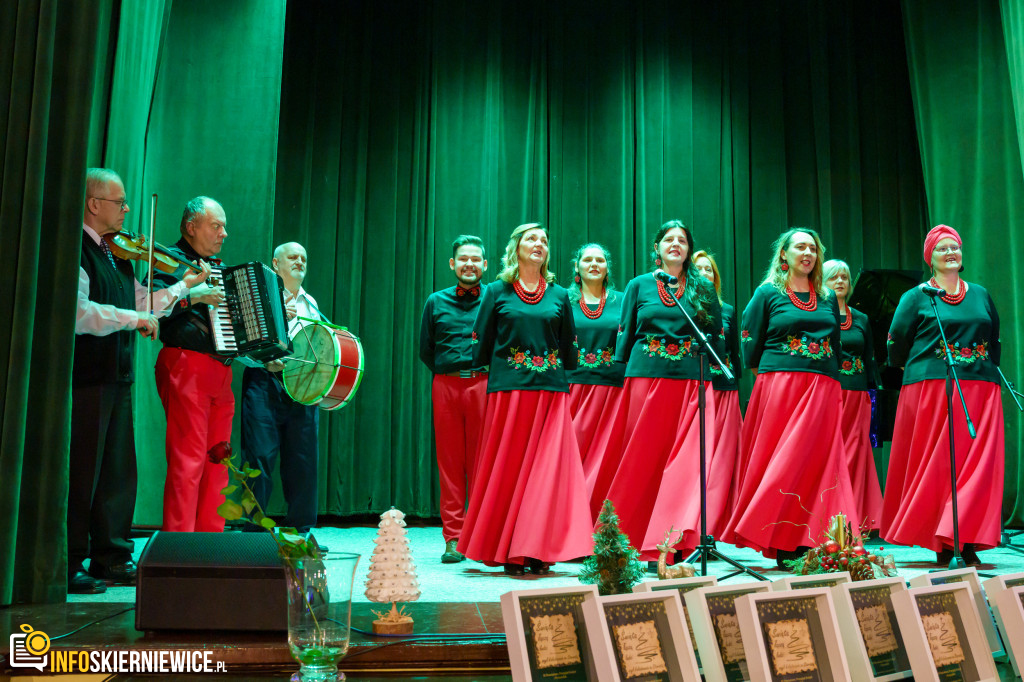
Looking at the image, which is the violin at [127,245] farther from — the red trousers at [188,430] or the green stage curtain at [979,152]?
the green stage curtain at [979,152]

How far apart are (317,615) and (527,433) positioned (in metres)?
2.32

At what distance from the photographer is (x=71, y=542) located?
314 centimetres

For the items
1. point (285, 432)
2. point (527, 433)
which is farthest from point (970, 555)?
point (285, 432)

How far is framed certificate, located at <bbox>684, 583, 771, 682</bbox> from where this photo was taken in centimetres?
170

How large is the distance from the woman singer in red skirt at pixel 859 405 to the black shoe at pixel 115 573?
365cm

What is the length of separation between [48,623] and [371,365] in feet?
14.5

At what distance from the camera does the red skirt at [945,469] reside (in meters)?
4.24

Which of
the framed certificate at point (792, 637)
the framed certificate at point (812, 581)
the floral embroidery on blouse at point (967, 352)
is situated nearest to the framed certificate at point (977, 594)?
the framed certificate at point (812, 581)

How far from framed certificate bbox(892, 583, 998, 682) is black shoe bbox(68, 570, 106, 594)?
2550 mm

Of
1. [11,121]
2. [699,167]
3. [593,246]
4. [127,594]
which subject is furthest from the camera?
[699,167]

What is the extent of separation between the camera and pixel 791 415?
4.13m

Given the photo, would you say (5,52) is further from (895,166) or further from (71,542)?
(895,166)

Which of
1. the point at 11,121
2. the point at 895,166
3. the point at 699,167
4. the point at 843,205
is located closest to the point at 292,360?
the point at 11,121

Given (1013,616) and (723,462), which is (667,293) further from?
(1013,616)
